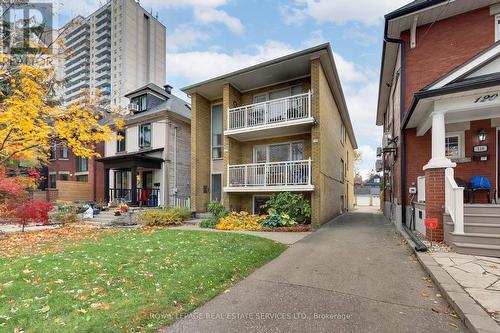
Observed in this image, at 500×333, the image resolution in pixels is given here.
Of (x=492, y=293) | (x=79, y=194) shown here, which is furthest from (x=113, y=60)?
(x=492, y=293)

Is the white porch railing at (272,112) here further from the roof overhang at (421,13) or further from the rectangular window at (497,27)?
the rectangular window at (497,27)

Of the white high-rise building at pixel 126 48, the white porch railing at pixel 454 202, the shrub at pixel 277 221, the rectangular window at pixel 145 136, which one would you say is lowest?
the shrub at pixel 277 221

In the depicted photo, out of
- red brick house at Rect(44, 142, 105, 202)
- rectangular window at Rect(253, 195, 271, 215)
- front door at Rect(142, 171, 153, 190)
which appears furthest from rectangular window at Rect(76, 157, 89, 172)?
rectangular window at Rect(253, 195, 271, 215)

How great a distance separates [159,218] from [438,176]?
10.4 m

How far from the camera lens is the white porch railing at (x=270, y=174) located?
37.3 ft

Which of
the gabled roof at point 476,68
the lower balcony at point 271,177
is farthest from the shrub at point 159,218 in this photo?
the gabled roof at point 476,68

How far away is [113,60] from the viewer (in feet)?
269

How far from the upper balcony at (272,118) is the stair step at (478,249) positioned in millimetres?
6697

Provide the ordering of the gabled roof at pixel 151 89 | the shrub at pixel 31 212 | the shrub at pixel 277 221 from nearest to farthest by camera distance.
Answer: the shrub at pixel 31 212 < the shrub at pixel 277 221 < the gabled roof at pixel 151 89

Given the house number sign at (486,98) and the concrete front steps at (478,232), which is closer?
the concrete front steps at (478,232)

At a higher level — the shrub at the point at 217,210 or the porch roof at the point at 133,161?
the porch roof at the point at 133,161

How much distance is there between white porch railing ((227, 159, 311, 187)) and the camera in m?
11.4

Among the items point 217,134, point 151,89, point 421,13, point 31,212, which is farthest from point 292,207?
point 151,89

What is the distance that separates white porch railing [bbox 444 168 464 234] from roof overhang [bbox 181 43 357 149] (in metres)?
6.85
